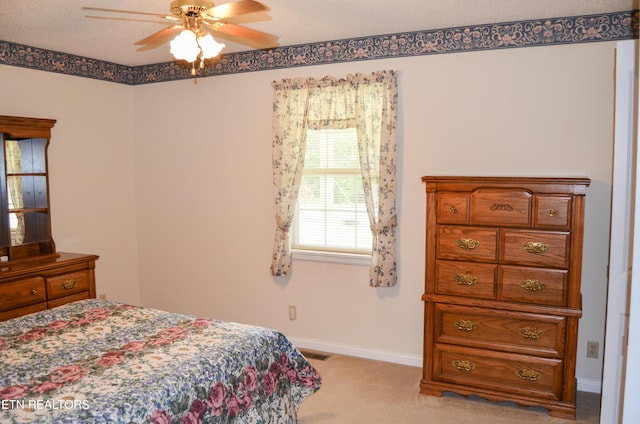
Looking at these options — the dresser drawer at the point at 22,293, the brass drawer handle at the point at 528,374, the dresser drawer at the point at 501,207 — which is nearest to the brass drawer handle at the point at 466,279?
the dresser drawer at the point at 501,207

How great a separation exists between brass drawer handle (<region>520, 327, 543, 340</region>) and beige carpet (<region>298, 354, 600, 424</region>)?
482 mm

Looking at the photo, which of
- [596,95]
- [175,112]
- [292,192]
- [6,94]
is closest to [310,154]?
[292,192]

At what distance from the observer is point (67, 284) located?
381 centimetres

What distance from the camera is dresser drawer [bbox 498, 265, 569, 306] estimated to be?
3064 millimetres

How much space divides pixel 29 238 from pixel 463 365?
344 centimetres

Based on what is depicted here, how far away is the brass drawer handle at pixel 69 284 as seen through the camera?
12.5ft

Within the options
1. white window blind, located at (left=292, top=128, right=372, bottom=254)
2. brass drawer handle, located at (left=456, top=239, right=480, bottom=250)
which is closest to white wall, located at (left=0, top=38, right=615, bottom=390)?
white window blind, located at (left=292, top=128, right=372, bottom=254)

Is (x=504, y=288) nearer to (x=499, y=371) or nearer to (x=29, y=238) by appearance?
(x=499, y=371)

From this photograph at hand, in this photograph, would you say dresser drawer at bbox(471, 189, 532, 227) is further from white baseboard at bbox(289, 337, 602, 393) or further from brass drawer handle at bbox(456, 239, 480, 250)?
white baseboard at bbox(289, 337, 602, 393)

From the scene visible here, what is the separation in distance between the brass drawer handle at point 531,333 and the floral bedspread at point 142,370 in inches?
54.0

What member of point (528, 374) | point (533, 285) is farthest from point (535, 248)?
point (528, 374)

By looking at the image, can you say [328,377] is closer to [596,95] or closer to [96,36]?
[596,95]

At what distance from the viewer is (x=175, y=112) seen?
480 cm

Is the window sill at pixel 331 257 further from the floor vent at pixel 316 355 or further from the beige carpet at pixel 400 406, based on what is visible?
the beige carpet at pixel 400 406
